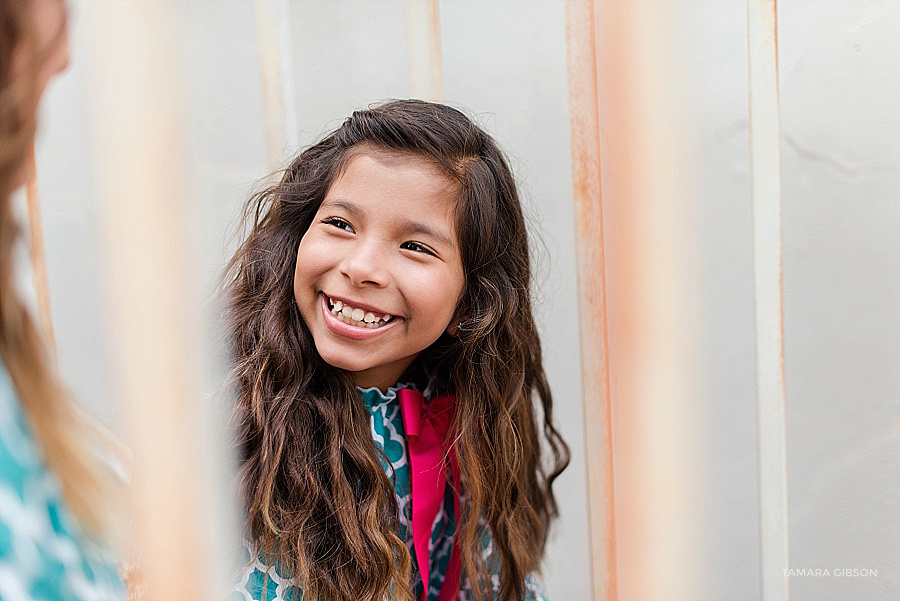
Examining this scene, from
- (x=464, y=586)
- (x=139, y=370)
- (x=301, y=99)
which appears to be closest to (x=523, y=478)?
(x=464, y=586)

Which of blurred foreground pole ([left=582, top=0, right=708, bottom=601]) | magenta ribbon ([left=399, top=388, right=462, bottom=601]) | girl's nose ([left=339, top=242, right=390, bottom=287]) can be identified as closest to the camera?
blurred foreground pole ([left=582, top=0, right=708, bottom=601])

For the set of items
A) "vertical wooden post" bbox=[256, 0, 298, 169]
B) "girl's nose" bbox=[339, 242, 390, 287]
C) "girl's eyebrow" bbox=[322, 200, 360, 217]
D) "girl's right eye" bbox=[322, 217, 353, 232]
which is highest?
"vertical wooden post" bbox=[256, 0, 298, 169]

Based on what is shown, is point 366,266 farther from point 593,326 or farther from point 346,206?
point 593,326

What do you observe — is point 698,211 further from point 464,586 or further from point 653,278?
point 464,586

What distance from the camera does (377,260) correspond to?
0.69 metres

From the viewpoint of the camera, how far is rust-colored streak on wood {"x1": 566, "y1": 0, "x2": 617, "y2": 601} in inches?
26.6

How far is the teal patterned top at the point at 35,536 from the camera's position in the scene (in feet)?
0.99

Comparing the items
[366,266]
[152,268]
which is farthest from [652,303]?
[366,266]

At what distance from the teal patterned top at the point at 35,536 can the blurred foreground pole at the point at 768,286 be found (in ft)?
1.58

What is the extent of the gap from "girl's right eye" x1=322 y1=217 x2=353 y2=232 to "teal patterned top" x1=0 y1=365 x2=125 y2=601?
0.42 metres

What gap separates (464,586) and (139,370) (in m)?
0.65

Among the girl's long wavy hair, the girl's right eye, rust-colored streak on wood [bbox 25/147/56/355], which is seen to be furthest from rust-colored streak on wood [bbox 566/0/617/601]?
rust-colored streak on wood [bbox 25/147/56/355]

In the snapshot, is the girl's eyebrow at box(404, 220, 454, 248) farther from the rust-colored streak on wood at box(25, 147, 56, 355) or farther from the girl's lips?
the rust-colored streak on wood at box(25, 147, 56, 355)

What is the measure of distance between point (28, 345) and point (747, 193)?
719 millimetres
